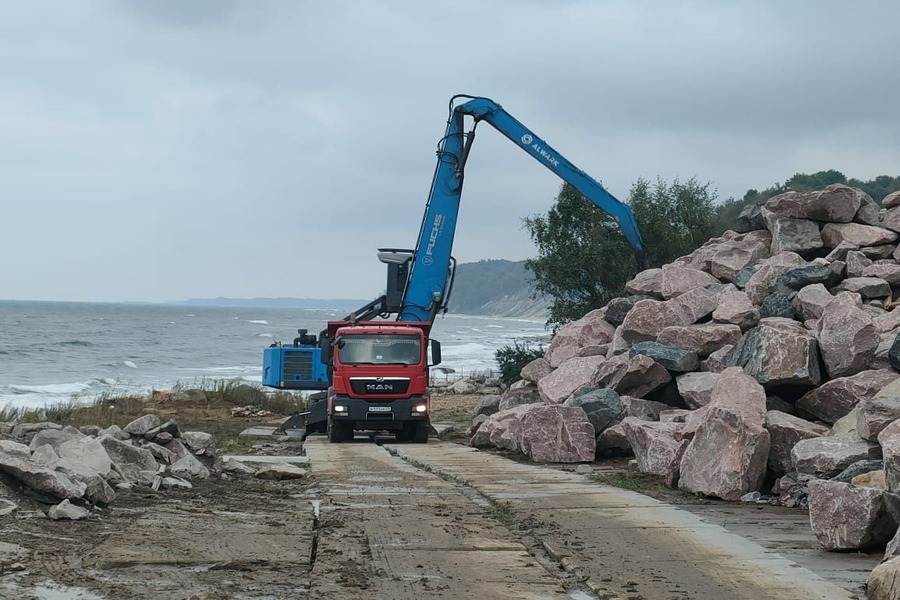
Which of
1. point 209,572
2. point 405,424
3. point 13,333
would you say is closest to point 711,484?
point 209,572

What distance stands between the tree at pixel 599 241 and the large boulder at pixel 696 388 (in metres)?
13.8

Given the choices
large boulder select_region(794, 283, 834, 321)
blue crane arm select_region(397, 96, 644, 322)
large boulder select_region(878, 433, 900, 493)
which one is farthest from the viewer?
blue crane arm select_region(397, 96, 644, 322)

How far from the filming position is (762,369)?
14.9 meters

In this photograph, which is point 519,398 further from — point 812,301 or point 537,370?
point 812,301

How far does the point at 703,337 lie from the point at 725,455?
19.4 ft

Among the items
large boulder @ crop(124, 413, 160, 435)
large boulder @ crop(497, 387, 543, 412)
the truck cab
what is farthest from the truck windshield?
large boulder @ crop(124, 413, 160, 435)

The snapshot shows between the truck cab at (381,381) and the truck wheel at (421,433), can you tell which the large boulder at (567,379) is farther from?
the truck wheel at (421,433)

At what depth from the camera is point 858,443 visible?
35.8 ft

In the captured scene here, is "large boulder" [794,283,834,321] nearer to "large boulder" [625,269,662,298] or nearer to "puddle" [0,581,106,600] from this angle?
"large boulder" [625,269,662,298]

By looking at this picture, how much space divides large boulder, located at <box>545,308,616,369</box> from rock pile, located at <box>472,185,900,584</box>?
0.03m

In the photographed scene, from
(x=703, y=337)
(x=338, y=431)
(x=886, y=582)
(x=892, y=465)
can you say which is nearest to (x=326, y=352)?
(x=338, y=431)

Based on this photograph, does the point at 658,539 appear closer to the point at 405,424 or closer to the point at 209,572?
the point at 209,572

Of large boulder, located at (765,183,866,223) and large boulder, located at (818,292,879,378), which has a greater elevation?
large boulder, located at (765,183,866,223)

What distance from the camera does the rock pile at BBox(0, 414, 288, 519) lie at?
9883 millimetres
